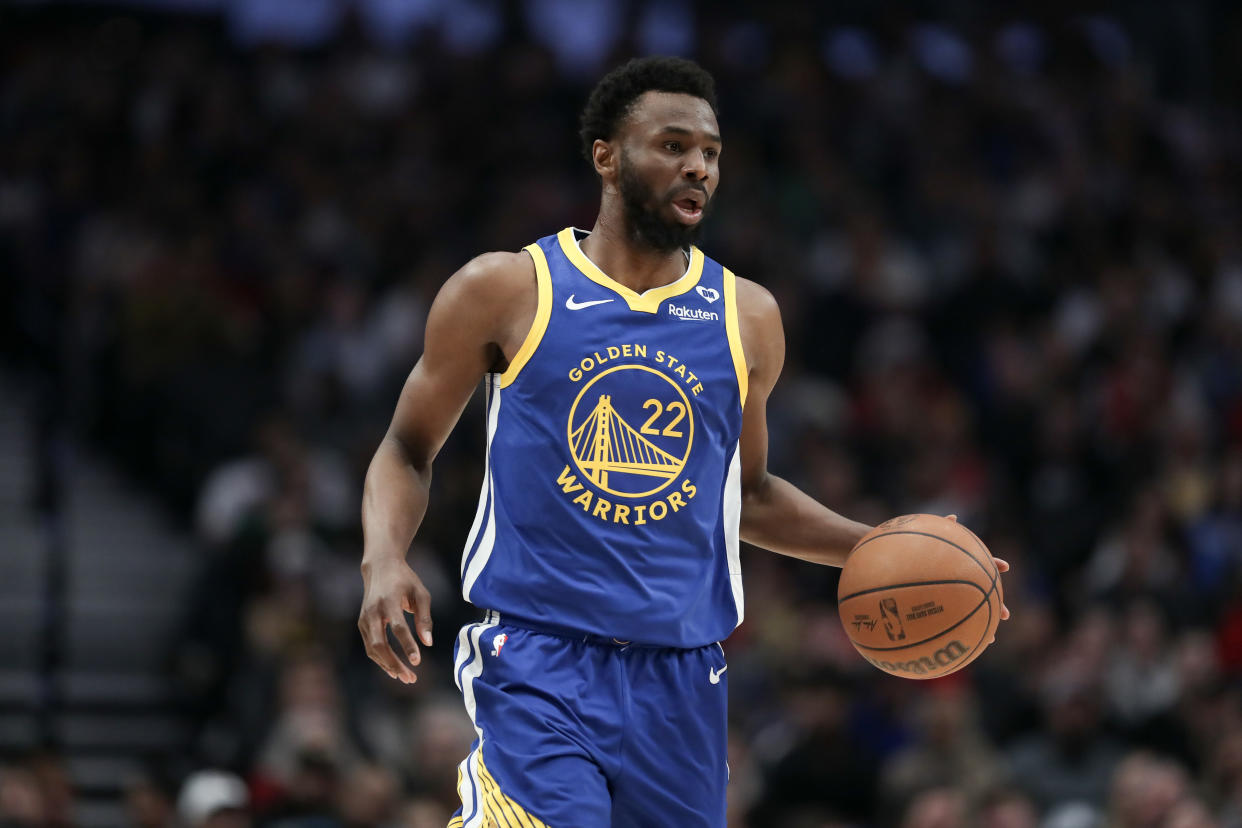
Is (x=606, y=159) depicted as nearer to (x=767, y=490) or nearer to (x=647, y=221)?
(x=647, y=221)

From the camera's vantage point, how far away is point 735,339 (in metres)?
4.74

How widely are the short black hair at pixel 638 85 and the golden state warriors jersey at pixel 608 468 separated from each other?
0.44m

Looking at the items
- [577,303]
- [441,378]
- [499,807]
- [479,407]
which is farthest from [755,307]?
[479,407]

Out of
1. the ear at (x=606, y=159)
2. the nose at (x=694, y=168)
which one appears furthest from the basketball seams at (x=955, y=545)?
the ear at (x=606, y=159)

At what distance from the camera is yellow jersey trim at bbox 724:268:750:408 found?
4719 mm

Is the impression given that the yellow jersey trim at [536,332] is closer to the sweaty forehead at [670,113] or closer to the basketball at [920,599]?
the sweaty forehead at [670,113]

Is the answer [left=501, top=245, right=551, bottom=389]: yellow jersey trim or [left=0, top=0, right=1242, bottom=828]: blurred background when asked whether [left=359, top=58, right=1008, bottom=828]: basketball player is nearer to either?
[left=501, top=245, right=551, bottom=389]: yellow jersey trim

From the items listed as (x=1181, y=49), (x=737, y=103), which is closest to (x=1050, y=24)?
(x=1181, y=49)

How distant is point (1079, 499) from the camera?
11844 millimetres

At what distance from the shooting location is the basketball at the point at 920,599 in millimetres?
4699

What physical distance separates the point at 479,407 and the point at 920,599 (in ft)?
22.2

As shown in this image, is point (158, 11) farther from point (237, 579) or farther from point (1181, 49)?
point (1181, 49)

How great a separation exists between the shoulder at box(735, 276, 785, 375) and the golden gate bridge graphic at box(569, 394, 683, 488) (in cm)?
47

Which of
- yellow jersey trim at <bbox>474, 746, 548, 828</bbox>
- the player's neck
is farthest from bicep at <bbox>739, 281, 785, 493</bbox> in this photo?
yellow jersey trim at <bbox>474, 746, 548, 828</bbox>
